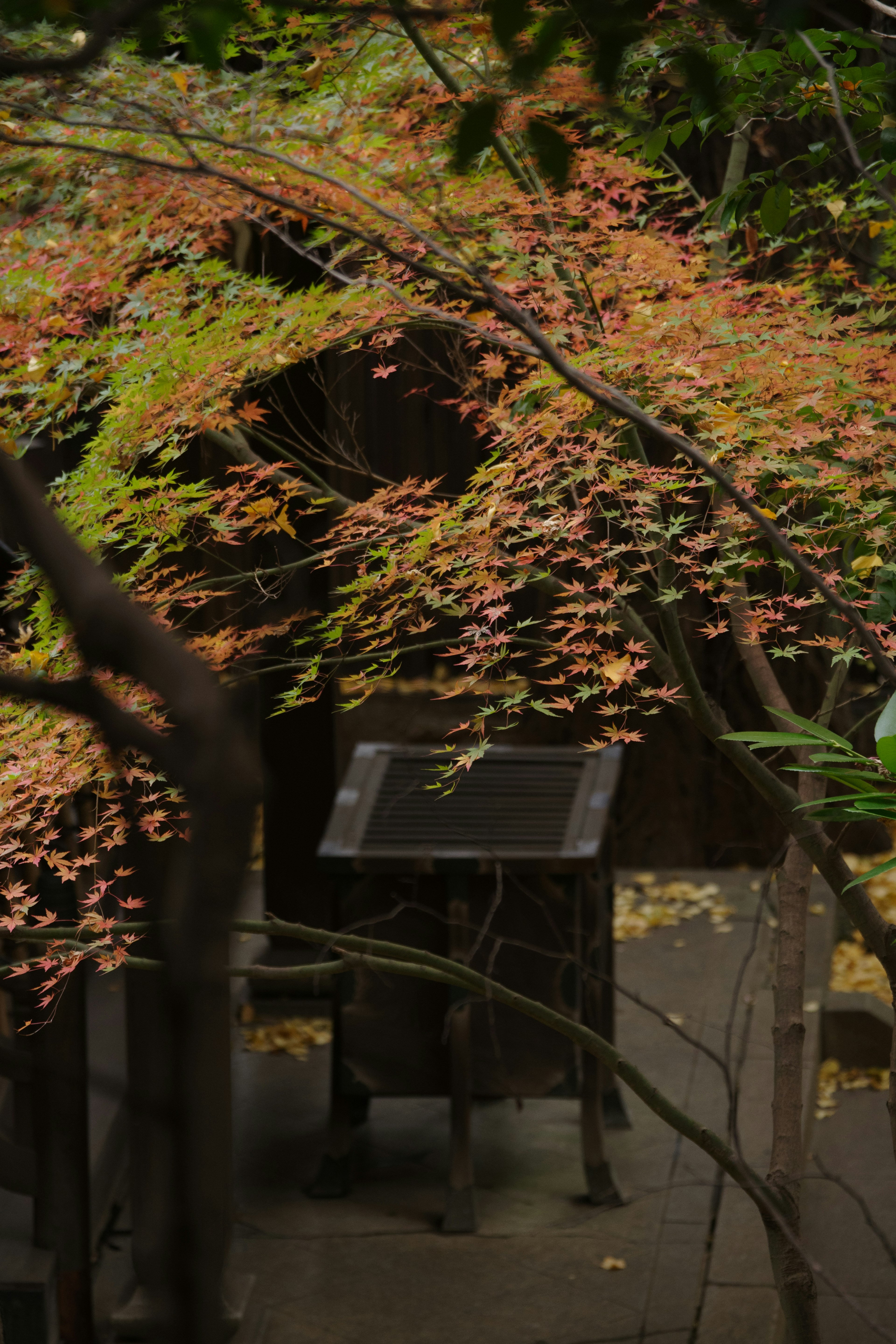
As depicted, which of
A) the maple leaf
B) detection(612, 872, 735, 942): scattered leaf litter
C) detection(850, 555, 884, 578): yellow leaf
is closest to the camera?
detection(850, 555, 884, 578): yellow leaf

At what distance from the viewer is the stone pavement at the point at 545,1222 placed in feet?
14.9

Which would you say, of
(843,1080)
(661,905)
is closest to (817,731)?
(843,1080)

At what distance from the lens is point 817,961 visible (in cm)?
680

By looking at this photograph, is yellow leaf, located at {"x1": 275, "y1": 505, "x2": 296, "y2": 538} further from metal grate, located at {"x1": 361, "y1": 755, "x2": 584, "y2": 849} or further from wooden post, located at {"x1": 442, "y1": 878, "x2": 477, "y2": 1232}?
wooden post, located at {"x1": 442, "y1": 878, "x2": 477, "y2": 1232}

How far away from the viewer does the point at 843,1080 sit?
6.32 meters

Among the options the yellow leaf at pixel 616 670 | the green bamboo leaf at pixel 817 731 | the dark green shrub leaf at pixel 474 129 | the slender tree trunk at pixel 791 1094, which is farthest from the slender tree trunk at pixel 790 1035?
the dark green shrub leaf at pixel 474 129

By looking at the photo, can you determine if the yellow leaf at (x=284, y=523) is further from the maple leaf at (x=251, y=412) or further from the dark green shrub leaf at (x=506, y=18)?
the dark green shrub leaf at (x=506, y=18)

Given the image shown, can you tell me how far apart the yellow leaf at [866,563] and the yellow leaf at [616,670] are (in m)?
0.57

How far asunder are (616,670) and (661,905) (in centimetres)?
545

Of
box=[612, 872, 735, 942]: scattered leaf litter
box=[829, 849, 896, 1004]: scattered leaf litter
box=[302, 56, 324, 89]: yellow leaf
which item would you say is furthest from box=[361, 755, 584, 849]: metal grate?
box=[302, 56, 324, 89]: yellow leaf

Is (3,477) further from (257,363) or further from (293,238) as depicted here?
(293,238)

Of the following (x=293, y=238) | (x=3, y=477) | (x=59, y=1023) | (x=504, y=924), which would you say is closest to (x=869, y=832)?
(x=504, y=924)

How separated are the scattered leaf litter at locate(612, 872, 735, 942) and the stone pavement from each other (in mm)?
1037

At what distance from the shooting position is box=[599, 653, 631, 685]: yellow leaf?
2.90 m
